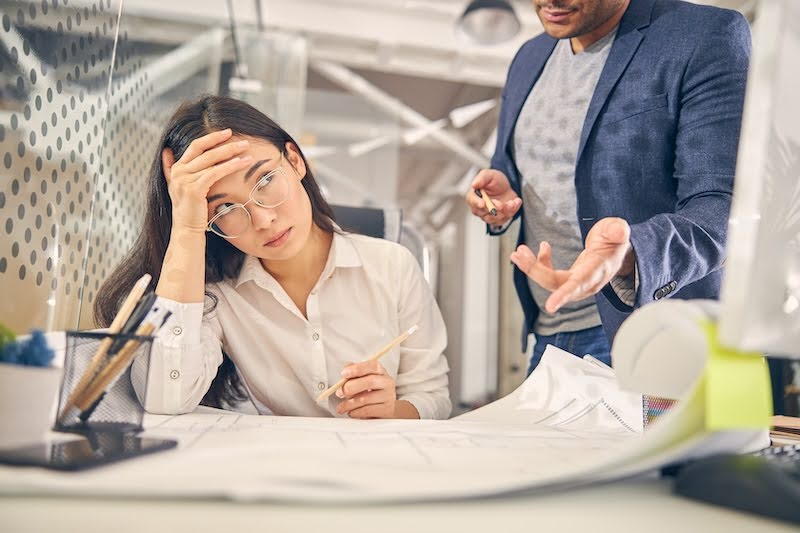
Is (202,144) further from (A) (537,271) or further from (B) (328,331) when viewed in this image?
(A) (537,271)

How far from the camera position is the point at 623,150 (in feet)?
4.43

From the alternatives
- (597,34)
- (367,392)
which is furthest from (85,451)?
(597,34)

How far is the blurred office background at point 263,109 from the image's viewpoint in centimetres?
96

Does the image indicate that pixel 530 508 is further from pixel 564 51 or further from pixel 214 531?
pixel 564 51

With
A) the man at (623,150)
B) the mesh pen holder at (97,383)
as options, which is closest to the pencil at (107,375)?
the mesh pen holder at (97,383)

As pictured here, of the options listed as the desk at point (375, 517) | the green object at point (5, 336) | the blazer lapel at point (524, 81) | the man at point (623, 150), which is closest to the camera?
the desk at point (375, 517)

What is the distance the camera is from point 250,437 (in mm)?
665

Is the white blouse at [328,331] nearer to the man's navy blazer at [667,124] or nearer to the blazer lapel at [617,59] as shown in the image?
the man's navy blazer at [667,124]

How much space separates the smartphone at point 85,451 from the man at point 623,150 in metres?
0.70

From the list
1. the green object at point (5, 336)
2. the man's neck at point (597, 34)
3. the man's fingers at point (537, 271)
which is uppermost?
the man's neck at point (597, 34)

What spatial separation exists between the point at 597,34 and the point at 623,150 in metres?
0.37

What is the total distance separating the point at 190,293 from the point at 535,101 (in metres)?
1.02

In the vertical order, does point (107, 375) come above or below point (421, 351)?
above

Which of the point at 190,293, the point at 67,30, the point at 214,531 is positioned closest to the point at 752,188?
the point at 214,531
